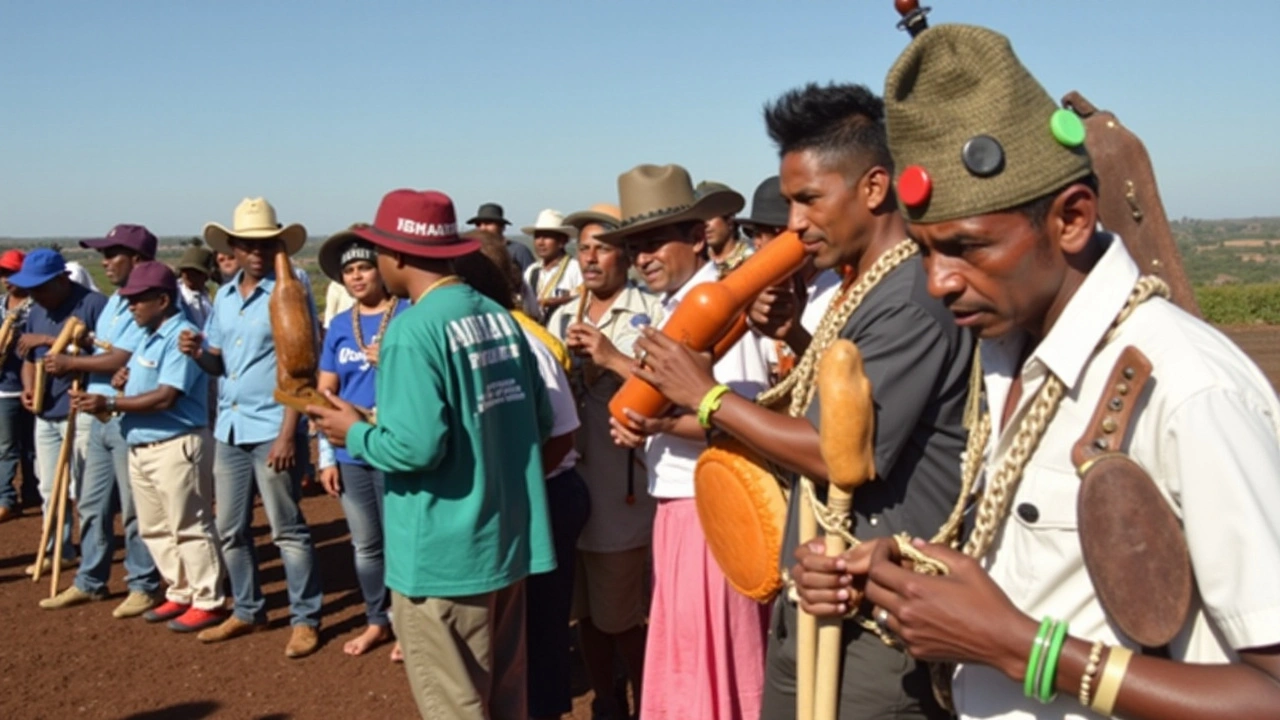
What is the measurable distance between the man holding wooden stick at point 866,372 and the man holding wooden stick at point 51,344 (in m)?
6.41

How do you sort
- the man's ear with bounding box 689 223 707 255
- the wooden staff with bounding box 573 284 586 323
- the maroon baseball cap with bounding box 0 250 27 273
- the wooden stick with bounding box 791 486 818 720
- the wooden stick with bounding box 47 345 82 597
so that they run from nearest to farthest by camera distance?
the wooden stick with bounding box 791 486 818 720 < the man's ear with bounding box 689 223 707 255 < the wooden staff with bounding box 573 284 586 323 < the wooden stick with bounding box 47 345 82 597 < the maroon baseball cap with bounding box 0 250 27 273

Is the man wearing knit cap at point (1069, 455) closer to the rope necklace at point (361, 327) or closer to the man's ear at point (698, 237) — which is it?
the man's ear at point (698, 237)

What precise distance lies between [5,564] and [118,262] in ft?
9.00

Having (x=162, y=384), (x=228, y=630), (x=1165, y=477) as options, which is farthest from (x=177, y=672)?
(x=1165, y=477)

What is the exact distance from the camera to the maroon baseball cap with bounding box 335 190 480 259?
13.1 ft

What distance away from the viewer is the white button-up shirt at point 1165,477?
4.52ft

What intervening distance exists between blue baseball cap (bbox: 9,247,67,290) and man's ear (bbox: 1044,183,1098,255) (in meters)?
7.84

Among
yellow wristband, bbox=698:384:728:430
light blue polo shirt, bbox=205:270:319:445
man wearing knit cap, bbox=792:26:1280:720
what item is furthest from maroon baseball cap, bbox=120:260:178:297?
man wearing knit cap, bbox=792:26:1280:720

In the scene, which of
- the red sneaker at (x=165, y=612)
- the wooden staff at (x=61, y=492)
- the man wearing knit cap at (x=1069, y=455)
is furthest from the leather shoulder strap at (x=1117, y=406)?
the wooden staff at (x=61, y=492)

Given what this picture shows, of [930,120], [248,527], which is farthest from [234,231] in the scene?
[930,120]

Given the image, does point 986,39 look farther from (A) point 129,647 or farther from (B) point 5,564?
(B) point 5,564

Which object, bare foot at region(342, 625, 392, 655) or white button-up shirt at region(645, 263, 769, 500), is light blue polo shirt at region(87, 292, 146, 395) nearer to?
bare foot at region(342, 625, 392, 655)

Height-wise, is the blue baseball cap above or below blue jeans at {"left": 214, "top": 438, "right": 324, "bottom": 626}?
above

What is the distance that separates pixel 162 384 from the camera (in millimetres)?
6441
